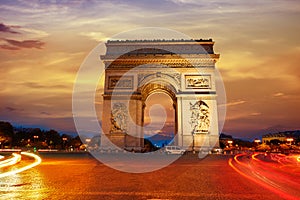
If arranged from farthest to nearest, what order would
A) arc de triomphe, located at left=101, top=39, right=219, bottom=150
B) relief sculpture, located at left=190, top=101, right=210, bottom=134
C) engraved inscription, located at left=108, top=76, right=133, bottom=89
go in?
1. engraved inscription, located at left=108, top=76, right=133, bottom=89
2. arc de triomphe, located at left=101, top=39, right=219, bottom=150
3. relief sculpture, located at left=190, top=101, right=210, bottom=134

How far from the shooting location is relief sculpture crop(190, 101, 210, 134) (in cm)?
2553

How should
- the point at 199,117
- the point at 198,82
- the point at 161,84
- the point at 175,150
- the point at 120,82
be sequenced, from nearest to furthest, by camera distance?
the point at 175,150 < the point at 199,117 < the point at 198,82 < the point at 120,82 < the point at 161,84

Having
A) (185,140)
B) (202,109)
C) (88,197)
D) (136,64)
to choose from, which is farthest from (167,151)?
(88,197)

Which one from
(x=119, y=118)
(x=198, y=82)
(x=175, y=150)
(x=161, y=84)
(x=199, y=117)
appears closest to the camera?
(x=175, y=150)

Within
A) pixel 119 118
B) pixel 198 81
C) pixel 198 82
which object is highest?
pixel 198 81

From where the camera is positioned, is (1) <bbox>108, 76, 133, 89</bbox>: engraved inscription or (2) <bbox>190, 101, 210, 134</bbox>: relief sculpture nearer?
(2) <bbox>190, 101, 210, 134</bbox>: relief sculpture

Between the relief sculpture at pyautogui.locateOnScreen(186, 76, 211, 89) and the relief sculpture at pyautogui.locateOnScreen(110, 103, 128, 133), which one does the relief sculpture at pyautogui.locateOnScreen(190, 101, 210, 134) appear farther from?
the relief sculpture at pyautogui.locateOnScreen(110, 103, 128, 133)

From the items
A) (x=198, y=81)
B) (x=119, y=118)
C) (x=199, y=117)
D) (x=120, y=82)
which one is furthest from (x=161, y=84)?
(x=119, y=118)

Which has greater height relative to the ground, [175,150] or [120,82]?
[120,82]

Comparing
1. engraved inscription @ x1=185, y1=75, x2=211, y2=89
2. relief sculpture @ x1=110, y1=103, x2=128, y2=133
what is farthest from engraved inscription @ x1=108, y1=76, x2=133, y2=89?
engraved inscription @ x1=185, y1=75, x2=211, y2=89

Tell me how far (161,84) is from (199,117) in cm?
540

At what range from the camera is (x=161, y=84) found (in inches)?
1130

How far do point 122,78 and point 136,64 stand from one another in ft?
6.26

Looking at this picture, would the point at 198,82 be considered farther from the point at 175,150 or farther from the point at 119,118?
the point at 119,118
